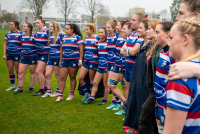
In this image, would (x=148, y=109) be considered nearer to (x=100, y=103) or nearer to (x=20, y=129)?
(x=20, y=129)

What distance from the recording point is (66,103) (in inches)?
245

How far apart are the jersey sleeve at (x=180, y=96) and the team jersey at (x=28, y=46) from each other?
6535 millimetres

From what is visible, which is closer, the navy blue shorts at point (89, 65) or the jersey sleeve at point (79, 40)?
the navy blue shorts at point (89, 65)

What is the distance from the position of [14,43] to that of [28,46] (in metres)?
0.72

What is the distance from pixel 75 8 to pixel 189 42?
106 feet

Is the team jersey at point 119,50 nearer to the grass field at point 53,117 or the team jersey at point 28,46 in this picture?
the grass field at point 53,117

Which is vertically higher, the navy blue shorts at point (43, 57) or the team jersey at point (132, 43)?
the team jersey at point (132, 43)

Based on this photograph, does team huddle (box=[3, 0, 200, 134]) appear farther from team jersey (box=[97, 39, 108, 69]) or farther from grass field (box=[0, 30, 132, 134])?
grass field (box=[0, 30, 132, 134])

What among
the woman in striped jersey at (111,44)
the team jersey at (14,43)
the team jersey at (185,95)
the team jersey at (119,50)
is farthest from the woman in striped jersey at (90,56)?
the team jersey at (185,95)

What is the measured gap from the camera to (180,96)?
1206mm

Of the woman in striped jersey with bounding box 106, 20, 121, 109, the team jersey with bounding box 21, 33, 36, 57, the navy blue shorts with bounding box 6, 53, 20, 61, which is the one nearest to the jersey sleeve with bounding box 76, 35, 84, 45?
the woman in striped jersey with bounding box 106, 20, 121, 109

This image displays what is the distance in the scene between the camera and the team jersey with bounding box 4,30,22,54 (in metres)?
7.40

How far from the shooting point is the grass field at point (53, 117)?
4.36 m

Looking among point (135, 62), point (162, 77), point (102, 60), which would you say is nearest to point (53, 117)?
point (102, 60)
